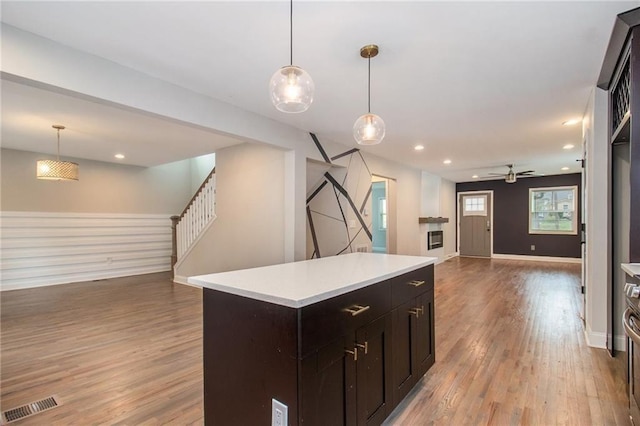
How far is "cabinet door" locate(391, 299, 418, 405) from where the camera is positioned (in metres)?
1.96

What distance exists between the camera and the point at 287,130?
404 centimetres

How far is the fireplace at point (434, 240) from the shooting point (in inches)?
317

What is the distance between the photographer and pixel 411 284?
2207 mm

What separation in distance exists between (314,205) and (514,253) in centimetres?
702

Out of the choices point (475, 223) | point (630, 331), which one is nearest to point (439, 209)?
point (475, 223)

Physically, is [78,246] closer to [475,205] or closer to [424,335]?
[424,335]

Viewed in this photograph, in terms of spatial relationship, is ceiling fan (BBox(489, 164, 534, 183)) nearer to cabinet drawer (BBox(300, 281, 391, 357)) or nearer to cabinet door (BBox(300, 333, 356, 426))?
cabinet drawer (BBox(300, 281, 391, 357))

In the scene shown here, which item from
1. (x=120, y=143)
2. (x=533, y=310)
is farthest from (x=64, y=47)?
(x=533, y=310)

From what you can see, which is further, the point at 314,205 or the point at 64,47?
the point at 314,205

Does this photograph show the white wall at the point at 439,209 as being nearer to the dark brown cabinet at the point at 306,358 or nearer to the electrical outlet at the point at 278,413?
the dark brown cabinet at the point at 306,358

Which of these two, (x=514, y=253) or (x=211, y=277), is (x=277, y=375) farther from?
(x=514, y=253)

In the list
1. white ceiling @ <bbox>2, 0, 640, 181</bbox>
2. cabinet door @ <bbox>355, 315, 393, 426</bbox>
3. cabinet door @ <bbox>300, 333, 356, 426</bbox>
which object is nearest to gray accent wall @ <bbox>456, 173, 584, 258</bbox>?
white ceiling @ <bbox>2, 0, 640, 181</bbox>

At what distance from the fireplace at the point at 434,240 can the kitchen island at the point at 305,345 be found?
6.37 m

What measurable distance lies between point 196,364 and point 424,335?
6.18ft
